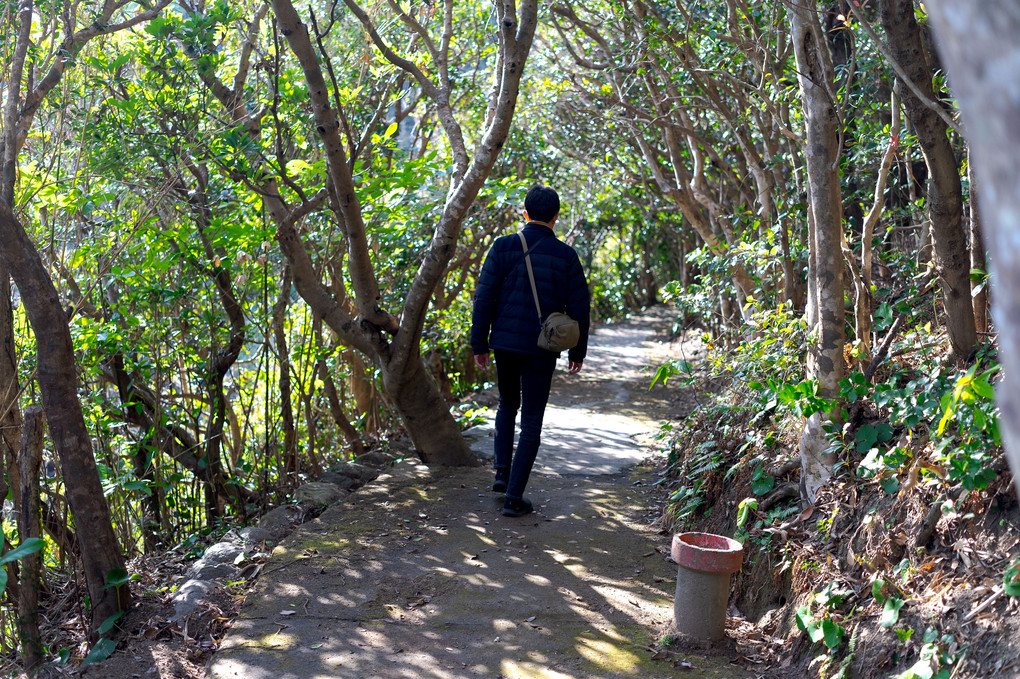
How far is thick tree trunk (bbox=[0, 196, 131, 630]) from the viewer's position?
360cm

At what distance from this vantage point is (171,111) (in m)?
5.24

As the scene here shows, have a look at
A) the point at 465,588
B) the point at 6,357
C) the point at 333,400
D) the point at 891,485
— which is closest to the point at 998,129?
the point at 891,485

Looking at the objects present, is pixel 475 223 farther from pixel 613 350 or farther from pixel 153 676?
pixel 153 676

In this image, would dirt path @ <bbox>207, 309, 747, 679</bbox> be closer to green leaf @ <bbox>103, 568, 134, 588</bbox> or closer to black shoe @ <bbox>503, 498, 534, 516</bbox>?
black shoe @ <bbox>503, 498, 534, 516</bbox>

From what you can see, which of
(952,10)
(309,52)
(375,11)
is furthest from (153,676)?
(375,11)

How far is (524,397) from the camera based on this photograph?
4.89 metres

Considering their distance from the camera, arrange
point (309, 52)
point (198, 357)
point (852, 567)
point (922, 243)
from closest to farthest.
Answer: point (852, 567) → point (309, 52) → point (922, 243) → point (198, 357)

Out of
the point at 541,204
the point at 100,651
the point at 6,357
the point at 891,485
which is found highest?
the point at 541,204

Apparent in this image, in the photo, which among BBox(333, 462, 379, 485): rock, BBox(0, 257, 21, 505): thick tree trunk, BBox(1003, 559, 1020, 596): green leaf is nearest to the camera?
BBox(1003, 559, 1020, 596): green leaf

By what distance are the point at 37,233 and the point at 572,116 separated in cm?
660

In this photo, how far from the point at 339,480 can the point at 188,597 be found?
1.95 metres

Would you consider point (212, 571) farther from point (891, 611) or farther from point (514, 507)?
point (891, 611)

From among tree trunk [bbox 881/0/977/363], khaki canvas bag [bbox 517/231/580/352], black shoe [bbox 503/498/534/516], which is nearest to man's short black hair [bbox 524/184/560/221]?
khaki canvas bag [bbox 517/231/580/352]

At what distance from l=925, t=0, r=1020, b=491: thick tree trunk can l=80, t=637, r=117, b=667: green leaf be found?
3697mm
